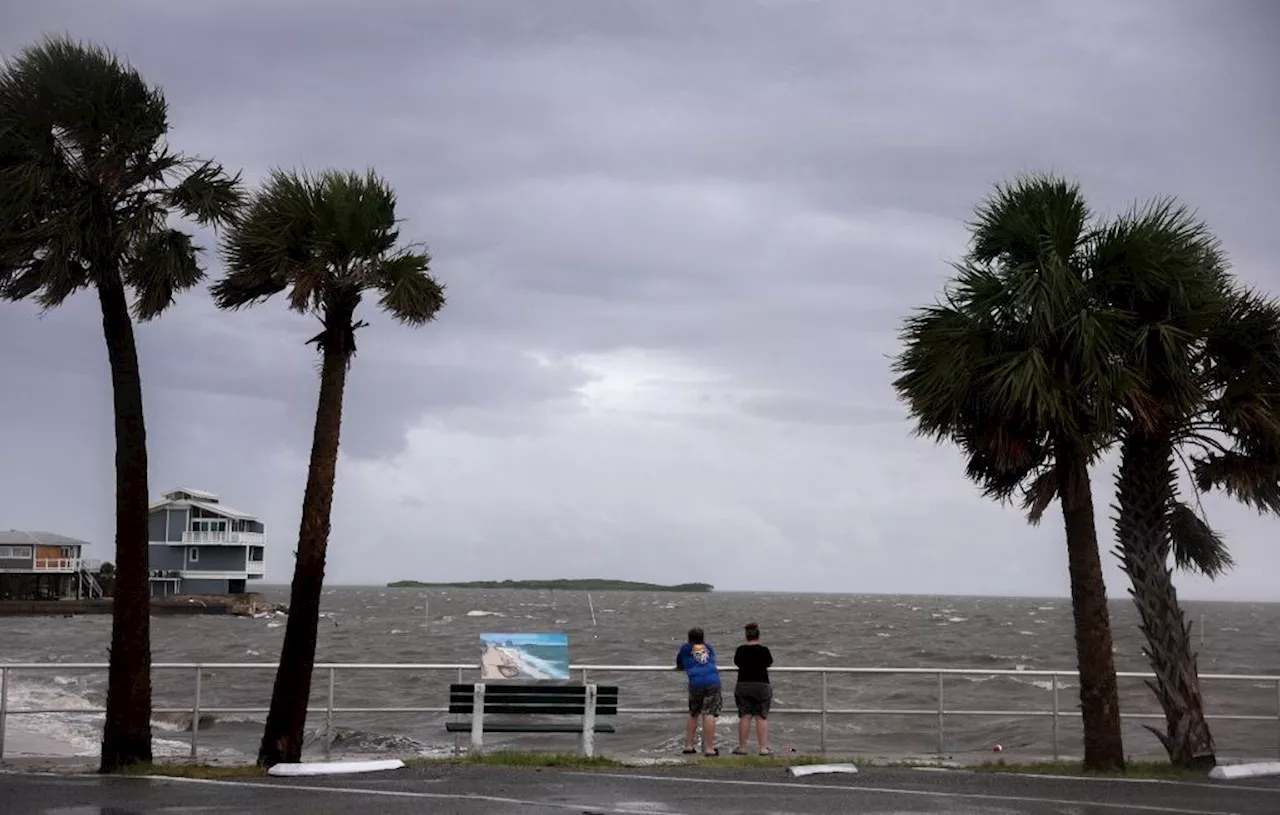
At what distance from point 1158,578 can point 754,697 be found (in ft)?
15.9

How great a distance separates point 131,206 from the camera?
16.2 metres

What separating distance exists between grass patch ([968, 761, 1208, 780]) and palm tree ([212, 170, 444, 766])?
7.32 meters

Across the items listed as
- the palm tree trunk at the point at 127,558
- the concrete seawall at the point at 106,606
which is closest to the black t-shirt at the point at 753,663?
the palm tree trunk at the point at 127,558

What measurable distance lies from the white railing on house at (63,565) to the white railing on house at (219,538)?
12874mm

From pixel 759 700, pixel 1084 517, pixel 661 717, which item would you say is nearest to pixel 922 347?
pixel 1084 517

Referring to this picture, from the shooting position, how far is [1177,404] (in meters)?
16.0

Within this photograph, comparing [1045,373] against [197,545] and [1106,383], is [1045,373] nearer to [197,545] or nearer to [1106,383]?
[1106,383]

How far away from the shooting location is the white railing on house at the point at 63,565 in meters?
118

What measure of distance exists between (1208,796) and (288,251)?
10764 millimetres

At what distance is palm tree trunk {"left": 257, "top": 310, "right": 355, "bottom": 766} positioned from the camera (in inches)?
619

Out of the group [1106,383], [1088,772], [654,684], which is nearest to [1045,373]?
[1106,383]

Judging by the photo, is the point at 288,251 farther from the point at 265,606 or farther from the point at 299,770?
the point at 265,606

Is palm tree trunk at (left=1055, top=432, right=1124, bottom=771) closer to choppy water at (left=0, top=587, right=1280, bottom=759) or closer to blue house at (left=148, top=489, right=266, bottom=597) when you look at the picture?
choppy water at (left=0, top=587, right=1280, bottom=759)

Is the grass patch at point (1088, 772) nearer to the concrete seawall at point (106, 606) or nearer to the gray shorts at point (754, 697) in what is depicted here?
the gray shorts at point (754, 697)
